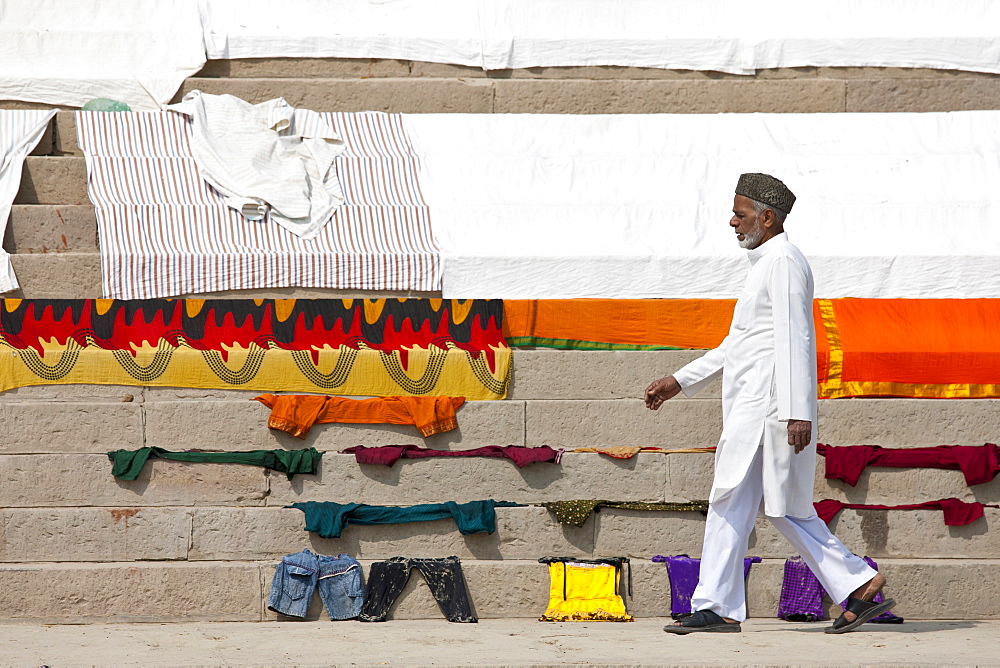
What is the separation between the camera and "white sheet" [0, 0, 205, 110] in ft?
27.6

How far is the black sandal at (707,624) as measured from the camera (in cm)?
494

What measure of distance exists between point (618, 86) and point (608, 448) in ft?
11.2

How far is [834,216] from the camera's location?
24.8 ft

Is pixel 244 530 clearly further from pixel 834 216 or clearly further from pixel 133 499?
pixel 834 216

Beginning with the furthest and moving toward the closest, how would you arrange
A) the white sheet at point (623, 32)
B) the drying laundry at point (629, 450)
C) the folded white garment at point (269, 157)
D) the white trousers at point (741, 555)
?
the white sheet at point (623, 32)
the folded white garment at point (269, 157)
the drying laundry at point (629, 450)
the white trousers at point (741, 555)

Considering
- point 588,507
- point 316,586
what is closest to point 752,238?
point 588,507

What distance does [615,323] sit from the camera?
642 centimetres

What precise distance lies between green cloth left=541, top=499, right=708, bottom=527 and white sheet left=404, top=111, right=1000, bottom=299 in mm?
1388

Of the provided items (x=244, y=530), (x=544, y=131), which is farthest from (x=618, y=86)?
(x=244, y=530)

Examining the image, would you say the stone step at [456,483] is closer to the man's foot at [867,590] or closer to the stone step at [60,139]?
the man's foot at [867,590]

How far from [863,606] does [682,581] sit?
0.88 metres

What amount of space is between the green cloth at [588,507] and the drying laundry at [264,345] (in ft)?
2.35

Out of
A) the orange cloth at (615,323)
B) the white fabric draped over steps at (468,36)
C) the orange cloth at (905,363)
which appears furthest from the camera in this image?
the white fabric draped over steps at (468,36)

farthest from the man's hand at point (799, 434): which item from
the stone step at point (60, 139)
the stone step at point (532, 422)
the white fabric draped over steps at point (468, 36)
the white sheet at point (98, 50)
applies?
the white sheet at point (98, 50)
